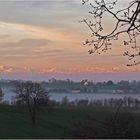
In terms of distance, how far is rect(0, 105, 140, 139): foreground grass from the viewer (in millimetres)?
47938

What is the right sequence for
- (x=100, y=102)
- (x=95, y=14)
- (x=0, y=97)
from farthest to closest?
(x=100, y=102) < (x=0, y=97) < (x=95, y=14)

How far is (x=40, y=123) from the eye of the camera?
6044cm

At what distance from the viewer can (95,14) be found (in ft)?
18.4

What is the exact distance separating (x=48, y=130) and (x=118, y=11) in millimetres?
49252

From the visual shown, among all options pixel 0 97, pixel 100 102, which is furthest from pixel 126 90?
pixel 0 97

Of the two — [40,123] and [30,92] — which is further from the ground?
[30,92]

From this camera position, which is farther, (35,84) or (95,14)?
(35,84)

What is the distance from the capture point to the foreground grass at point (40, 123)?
47.9 meters

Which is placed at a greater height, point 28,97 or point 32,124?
point 28,97

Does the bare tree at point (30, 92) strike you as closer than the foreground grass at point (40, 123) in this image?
No

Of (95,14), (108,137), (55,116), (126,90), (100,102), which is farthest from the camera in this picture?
(126,90)

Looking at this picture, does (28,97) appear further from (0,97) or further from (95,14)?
(95,14)

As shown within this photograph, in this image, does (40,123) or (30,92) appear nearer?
(30,92)

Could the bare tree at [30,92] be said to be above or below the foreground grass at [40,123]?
above
